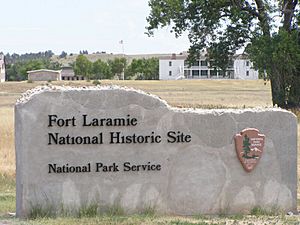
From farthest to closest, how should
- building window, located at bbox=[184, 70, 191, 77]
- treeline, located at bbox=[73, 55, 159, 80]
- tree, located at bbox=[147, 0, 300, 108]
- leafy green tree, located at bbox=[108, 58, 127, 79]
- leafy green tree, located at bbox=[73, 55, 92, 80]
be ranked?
building window, located at bbox=[184, 70, 191, 77] < leafy green tree, located at bbox=[108, 58, 127, 79] < leafy green tree, located at bbox=[73, 55, 92, 80] < treeline, located at bbox=[73, 55, 159, 80] < tree, located at bbox=[147, 0, 300, 108]

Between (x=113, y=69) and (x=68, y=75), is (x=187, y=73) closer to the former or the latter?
(x=113, y=69)

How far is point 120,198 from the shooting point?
10.8m

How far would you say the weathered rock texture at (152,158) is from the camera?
1052 cm

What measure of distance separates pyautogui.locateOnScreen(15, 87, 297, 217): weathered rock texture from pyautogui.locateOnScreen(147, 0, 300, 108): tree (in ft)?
69.6

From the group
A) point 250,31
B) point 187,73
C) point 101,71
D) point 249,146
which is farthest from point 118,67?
point 249,146

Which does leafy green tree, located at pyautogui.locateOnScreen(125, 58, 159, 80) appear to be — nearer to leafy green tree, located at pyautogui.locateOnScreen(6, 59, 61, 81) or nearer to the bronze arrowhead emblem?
leafy green tree, located at pyautogui.locateOnScreen(6, 59, 61, 81)

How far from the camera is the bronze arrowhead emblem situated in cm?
1115

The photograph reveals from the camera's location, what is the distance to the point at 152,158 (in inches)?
428

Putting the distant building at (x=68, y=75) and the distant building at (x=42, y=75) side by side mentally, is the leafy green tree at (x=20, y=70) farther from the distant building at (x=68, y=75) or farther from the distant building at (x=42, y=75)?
the distant building at (x=42, y=75)

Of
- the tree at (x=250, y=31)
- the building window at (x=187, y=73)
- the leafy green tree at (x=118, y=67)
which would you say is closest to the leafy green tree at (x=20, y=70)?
the leafy green tree at (x=118, y=67)

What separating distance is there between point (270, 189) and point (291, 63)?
74.8 feet

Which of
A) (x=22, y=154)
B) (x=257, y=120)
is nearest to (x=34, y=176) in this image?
(x=22, y=154)

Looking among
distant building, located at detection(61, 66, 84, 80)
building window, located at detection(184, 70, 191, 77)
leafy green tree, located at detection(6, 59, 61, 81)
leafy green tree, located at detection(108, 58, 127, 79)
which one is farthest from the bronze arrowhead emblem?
building window, located at detection(184, 70, 191, 77)

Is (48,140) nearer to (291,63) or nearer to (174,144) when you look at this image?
(174,144)
